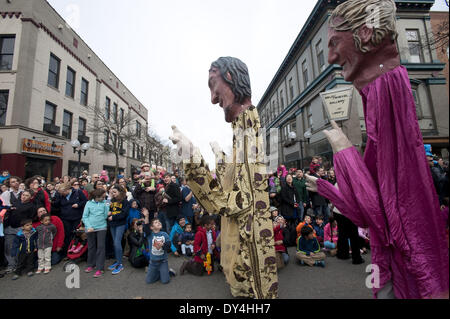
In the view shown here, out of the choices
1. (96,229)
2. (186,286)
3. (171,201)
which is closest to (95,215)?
(96,229)

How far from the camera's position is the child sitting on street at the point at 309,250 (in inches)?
187

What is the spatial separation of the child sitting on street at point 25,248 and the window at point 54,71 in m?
14.2

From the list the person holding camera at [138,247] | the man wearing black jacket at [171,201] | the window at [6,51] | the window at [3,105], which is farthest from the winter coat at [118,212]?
the window at [6,51]

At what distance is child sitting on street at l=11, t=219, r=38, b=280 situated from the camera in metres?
4.65

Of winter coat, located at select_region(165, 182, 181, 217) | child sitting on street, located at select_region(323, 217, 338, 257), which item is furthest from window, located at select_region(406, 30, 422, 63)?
winter coat, located at select_region(165, 182, 181, 217)

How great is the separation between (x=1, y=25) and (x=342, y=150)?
19.4 meters

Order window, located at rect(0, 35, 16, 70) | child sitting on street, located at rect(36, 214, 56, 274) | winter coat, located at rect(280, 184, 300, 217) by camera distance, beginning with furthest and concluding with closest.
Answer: window, located at rect(0, 35, 16, 70)
winter coat, located at rect(280, 184, 300, 217)
child sitting on street, located at rect(36, 214, 56, 274)

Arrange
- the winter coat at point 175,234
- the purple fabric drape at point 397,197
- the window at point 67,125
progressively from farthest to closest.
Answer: the window at point 67,125
the winter coat at point 175,234
the purple fabric drape at point 397,197

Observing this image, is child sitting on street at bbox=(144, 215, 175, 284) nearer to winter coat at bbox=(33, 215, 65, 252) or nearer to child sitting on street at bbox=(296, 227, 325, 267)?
winter coat at bbox=(33, 215, 65, 252)

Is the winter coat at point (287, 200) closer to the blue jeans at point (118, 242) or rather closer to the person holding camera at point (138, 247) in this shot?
→ the person holding camera at point (138, 247)

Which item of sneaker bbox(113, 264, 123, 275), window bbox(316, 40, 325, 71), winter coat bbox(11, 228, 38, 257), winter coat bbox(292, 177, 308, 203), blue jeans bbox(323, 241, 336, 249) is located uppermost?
window bbox(316, 40, 325, 71)

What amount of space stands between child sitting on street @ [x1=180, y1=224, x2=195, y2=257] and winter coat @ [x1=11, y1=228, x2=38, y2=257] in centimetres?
331

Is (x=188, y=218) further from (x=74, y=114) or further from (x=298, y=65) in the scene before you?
(x=298, y=65)
